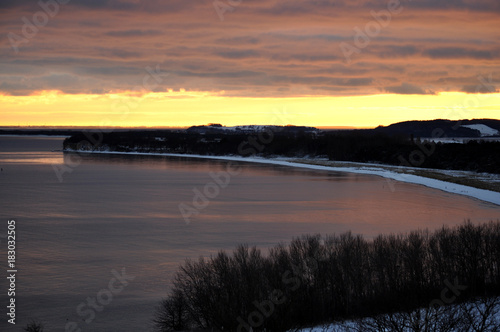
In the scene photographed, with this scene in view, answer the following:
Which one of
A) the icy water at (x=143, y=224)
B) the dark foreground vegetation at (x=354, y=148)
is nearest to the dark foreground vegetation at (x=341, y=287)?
the icy water at (x=143, y=224)

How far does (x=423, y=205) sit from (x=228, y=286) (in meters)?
20.1

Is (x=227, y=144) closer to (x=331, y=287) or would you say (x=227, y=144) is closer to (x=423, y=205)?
(x=423, y=205)

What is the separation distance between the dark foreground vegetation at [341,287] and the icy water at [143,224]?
1.32 meters

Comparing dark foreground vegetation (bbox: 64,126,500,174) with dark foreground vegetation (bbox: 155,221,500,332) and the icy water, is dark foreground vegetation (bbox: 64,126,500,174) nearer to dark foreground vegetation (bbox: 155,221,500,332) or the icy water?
the icy water

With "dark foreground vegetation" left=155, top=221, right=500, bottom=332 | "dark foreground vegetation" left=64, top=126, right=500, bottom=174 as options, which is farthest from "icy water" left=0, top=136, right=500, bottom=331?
"dark foreground vegetation" left=64, top=126, right=500, bottom=174

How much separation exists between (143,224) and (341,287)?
13.2 meters

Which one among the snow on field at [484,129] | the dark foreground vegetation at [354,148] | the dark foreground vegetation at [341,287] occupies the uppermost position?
the snow on field at [484,129]

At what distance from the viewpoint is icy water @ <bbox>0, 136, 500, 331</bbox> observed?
13.2 m

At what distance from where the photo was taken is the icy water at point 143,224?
43.2 ft

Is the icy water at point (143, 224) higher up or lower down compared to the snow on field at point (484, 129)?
lower down

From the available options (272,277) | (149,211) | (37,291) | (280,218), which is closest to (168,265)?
(37,291)

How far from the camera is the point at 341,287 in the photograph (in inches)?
484

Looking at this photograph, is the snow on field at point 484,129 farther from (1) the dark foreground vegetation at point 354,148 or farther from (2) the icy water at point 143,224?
(2) the icy water at point 143,224

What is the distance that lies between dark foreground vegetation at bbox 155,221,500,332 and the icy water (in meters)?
1.32
